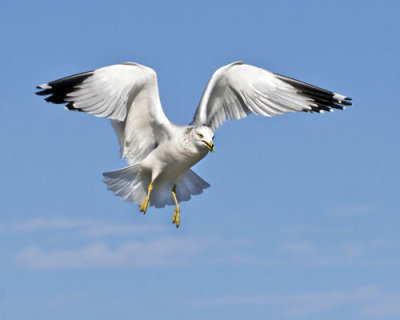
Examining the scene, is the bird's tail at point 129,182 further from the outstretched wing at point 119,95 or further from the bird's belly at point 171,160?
the outstretched wing at point 119,95

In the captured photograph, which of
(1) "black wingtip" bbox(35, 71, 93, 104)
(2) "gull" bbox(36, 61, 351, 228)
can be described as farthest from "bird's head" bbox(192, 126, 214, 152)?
(1) "black wingtip" bbox(35, 71, 93, 104)

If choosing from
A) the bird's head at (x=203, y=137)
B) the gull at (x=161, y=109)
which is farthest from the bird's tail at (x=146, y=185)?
the bird's head at (x=203, y=137)

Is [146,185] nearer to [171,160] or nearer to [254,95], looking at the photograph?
[171,160]

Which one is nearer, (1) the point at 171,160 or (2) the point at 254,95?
(1) the point at 171,160

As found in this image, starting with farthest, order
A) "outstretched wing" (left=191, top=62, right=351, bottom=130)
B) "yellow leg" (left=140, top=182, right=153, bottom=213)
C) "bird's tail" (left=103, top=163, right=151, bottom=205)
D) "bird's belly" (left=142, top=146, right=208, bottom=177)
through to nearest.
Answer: "outstretched wing" (left=191, top=62, right=351, bottom=130) → "bird's tail" (left=103, top=163, right=151, bottom=205) → "yellow leg" (left=140, top=182, right=153, bottom=213) → "bird's belly" (left=142, top=146, right=208, bottom=177)

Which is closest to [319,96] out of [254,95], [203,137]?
[254,95]

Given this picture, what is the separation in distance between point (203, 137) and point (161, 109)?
2.88 feet

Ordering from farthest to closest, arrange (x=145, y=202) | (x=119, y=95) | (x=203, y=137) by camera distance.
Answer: (x=145, y=202) → (x=119, y=95) → (x=203, y=137)

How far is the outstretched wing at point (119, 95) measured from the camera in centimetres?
1122

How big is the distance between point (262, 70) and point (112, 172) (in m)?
2.42

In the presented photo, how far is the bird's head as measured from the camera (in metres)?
10.9

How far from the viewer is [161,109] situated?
11562 mm

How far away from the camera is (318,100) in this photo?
12500 mm

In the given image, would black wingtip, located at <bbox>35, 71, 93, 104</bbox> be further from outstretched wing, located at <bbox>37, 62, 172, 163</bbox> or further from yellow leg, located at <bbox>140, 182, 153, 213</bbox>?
yellow leg, located at <bbox>140, 182, 153, 213</bbox>
